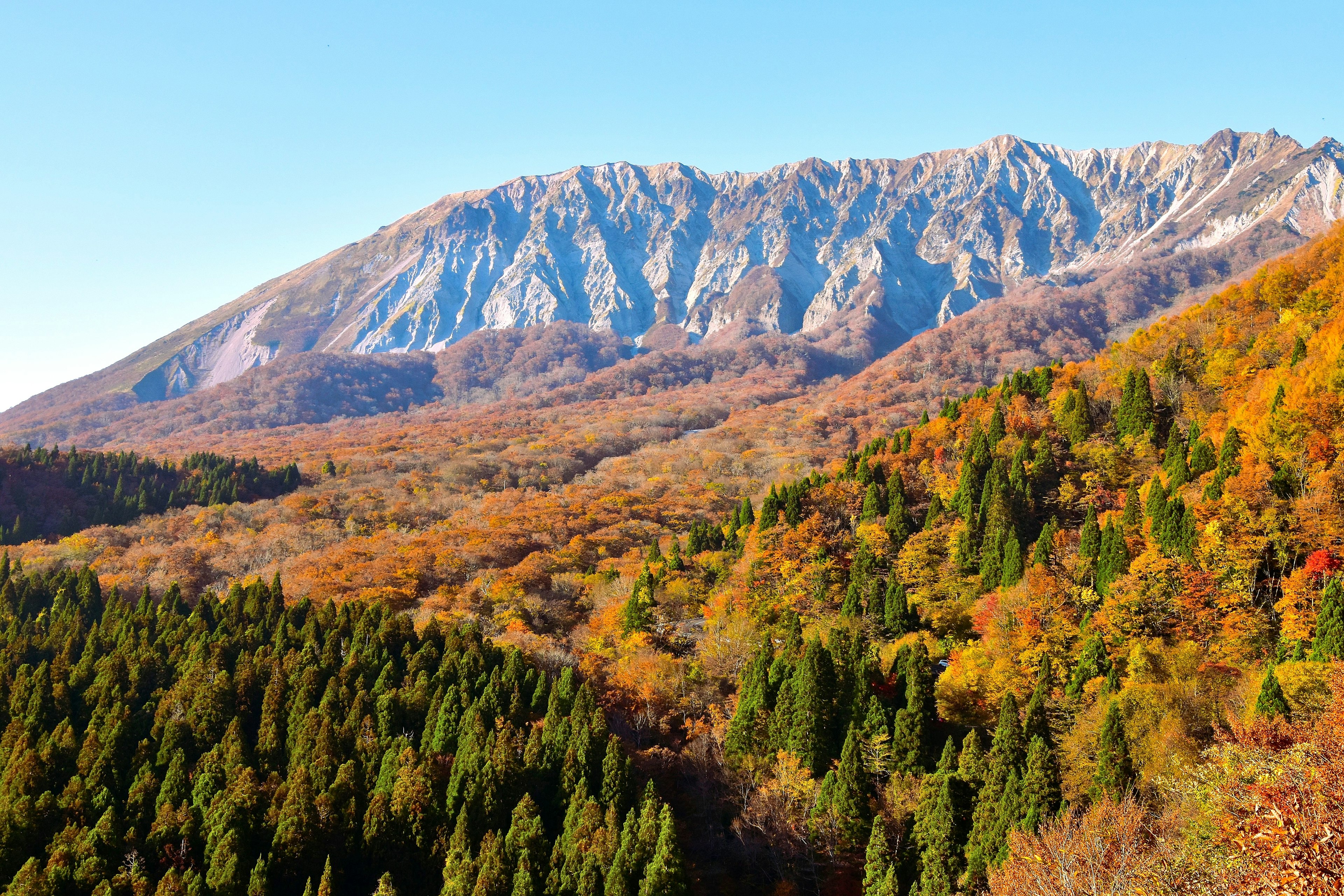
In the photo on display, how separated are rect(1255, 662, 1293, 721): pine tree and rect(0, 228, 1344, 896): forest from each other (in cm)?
87

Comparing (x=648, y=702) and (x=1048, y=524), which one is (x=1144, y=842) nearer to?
(x=1048, y=524)

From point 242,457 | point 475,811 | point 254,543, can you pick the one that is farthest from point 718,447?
point 475,811

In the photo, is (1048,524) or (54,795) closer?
(54,795)

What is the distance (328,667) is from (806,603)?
121 ft

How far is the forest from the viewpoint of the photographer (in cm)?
3916

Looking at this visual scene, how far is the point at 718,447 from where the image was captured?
171125 mm

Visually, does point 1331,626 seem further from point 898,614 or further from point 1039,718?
point 898,614

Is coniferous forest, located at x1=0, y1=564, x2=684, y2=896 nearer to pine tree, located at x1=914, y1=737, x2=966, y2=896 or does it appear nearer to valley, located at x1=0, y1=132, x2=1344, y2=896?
valley, located at x1=0, y1=132, x2=1344, y2=896

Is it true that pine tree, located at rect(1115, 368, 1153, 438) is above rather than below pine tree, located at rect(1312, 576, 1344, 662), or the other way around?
above

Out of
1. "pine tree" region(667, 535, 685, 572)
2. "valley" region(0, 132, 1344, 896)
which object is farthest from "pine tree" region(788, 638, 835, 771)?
"pine tree" region(667, 535, 685, 572)

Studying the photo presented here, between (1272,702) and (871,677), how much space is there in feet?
69.9

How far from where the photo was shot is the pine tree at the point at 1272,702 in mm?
36719

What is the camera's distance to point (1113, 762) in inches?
1574

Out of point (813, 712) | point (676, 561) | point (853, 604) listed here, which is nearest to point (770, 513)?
point (676, 561)
